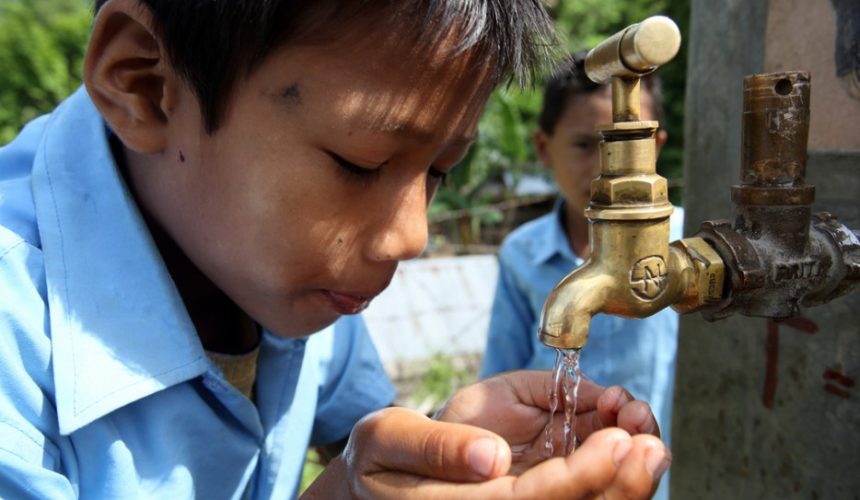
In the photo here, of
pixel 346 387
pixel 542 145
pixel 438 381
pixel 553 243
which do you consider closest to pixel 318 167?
pixel 346 387

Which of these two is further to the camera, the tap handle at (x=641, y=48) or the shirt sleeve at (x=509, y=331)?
the shirt sleeve at (x=509, y=331)

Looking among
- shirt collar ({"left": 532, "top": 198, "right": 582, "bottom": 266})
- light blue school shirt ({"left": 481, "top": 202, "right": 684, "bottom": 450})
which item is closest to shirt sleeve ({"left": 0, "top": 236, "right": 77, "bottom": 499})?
light blue school shirt ({"left": 481, "top": 202, "right": 684, "bottom": 450})

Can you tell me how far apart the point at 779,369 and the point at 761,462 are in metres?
0.15

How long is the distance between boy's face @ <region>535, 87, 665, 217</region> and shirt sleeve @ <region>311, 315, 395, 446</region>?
3.09 feet

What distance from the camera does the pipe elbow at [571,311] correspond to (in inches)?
28.5

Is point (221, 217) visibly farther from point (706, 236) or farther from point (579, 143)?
point (579, 143)

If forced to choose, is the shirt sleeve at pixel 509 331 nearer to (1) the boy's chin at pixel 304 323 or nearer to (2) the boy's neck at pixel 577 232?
(2) the boy's neck at pixel 577 232

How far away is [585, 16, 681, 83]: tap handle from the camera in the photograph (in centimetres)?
67

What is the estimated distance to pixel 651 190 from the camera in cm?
74

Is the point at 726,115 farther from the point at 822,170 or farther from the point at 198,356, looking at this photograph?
the point at 198,356

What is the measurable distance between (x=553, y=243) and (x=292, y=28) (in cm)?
148

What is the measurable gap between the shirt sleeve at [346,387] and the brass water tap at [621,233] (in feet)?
2.73

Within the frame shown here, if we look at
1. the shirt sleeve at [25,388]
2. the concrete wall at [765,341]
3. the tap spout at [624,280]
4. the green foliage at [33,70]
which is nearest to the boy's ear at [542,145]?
the concrete wall at [765,341]

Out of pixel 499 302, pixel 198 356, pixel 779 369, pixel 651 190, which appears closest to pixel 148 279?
pixel 198 356
